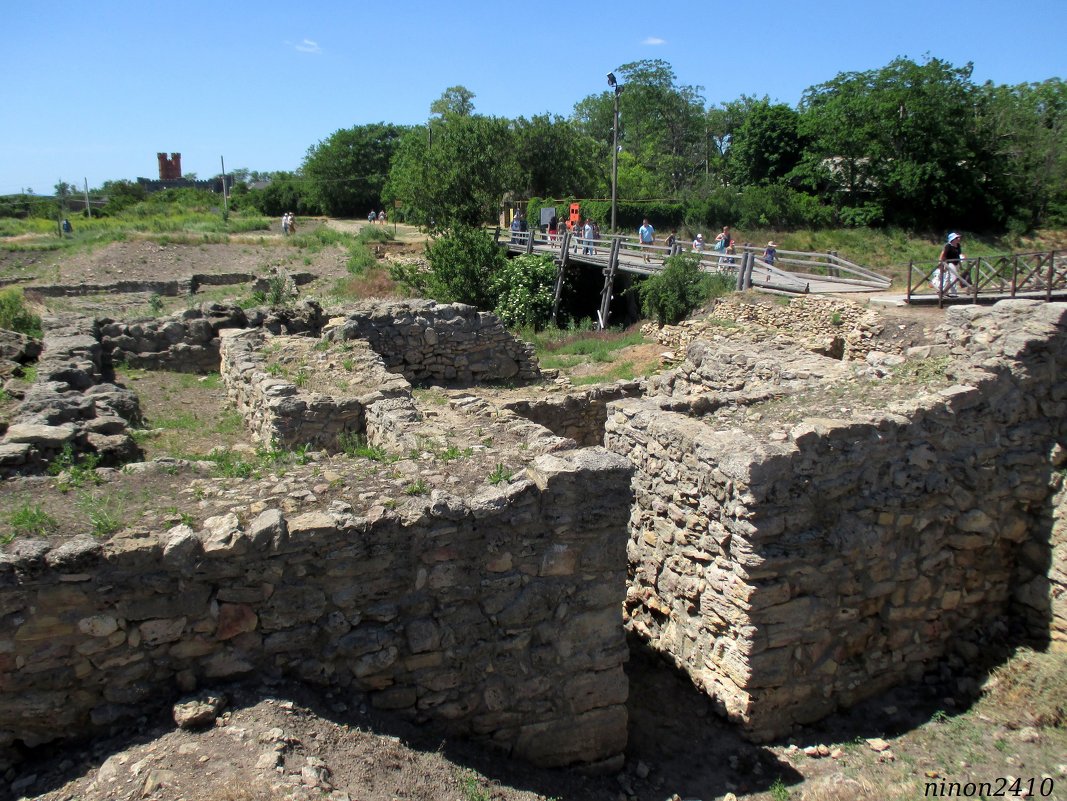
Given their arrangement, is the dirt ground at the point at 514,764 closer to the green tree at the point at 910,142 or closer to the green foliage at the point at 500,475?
the green foliage at the point at 500,475

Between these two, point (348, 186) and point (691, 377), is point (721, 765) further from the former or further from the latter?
point (348, 186)

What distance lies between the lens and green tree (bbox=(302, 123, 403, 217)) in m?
64.9

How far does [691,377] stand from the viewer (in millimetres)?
11258

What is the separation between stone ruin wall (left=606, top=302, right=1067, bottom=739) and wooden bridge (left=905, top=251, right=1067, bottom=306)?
796 cm

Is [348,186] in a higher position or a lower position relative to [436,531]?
higher

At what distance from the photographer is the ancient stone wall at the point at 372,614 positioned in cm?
414

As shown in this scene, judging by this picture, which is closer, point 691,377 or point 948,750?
point 948,750

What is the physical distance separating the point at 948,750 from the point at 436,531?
4374 millimetres

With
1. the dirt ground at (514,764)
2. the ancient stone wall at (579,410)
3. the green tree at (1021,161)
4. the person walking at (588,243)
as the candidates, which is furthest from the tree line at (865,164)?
the dirt ground at (514,764)

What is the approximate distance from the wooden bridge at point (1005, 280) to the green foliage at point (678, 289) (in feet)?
19.6

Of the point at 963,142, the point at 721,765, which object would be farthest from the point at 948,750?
the point at 963,142

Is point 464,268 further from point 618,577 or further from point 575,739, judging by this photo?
point 575,739

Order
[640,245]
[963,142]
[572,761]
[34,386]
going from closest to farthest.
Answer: [572,761] → [34,386] → [640,245] → [963,142]

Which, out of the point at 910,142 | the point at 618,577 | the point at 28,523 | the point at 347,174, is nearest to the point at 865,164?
the point at 910,142
